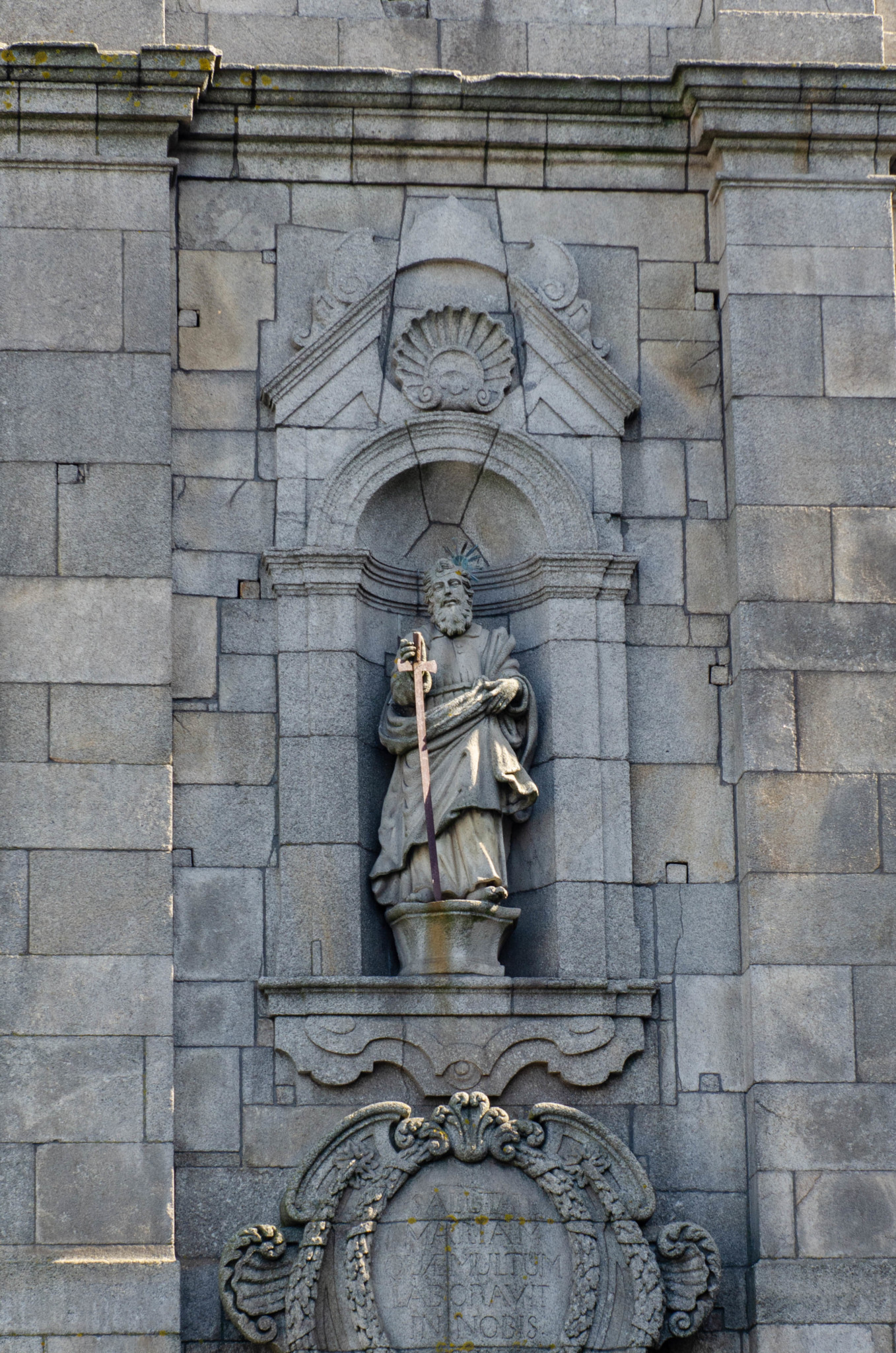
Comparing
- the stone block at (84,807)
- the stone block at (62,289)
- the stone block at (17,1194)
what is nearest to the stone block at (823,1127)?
the stone block at (84,807)

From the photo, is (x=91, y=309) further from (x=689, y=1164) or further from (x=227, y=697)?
(x=689, y=1164)

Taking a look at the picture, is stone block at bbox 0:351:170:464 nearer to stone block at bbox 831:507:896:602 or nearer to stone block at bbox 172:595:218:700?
stone block at bbox 172:595:218:700

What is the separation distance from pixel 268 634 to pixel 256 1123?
2588 mm

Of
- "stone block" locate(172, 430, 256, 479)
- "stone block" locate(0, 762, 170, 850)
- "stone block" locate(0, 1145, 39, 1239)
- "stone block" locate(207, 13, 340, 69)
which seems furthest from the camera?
"stone block" locate(207, 13, 340, 69)

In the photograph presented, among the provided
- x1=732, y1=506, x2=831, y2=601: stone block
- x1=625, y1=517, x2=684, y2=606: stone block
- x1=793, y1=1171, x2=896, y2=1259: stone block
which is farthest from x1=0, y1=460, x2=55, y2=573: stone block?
x1=793, y1=1171, x2=896, y2=1259: stone block

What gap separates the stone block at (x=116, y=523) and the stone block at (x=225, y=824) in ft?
3.86

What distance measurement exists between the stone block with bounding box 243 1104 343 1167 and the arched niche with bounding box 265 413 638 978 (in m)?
0.72

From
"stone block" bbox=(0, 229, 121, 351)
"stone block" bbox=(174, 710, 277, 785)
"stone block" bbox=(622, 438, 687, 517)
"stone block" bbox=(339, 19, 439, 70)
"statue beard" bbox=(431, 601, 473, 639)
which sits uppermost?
"stone block" bbox=(339, 19, 439, 70)

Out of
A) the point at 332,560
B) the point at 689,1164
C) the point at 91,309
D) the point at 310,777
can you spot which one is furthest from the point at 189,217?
the point at 689,1164

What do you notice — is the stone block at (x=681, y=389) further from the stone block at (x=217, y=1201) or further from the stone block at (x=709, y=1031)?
the stone block at (x=217, y=1201)

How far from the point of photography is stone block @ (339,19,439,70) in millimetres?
15961

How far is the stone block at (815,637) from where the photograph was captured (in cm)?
1500

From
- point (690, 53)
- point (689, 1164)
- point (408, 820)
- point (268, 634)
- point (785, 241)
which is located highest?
point (690, 53)

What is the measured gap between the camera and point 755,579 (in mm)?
15109
